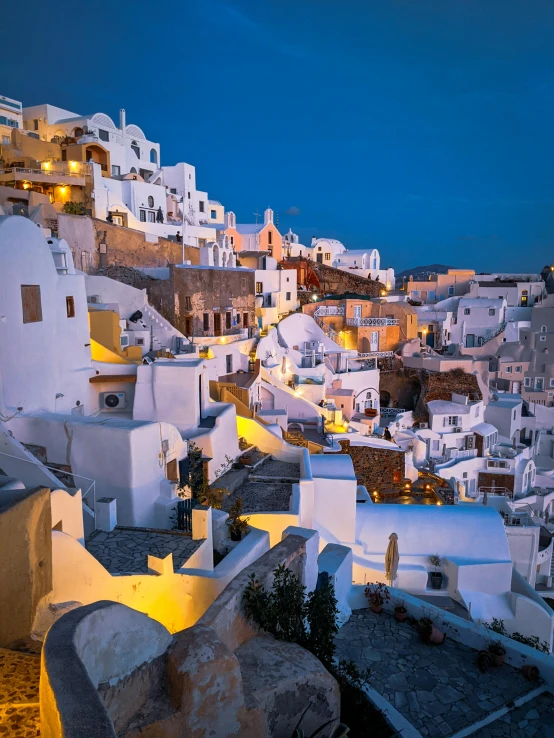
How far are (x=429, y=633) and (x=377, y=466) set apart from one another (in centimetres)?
1422

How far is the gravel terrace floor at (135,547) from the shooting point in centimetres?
721

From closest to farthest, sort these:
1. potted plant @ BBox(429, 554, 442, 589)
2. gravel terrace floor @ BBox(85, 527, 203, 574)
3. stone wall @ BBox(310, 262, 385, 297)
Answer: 1. gravel terrace floor @ BBox(85, 527, 203, 574)
2. potted plant @ BBox(429, 554, 442, 589)
3. stone wall @ BBox(310, 262, 385, 297)

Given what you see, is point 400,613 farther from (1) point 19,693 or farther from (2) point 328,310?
(2) point 328,310

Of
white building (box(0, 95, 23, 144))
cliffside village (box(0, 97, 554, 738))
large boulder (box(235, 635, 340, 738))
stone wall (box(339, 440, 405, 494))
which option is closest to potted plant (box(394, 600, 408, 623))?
cliffside village (box(0, 97, 554, 738))

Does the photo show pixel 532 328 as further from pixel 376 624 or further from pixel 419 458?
pixel 376 624

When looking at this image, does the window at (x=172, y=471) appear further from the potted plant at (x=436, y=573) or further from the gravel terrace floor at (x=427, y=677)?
the potted plant at (x=436, y=573)

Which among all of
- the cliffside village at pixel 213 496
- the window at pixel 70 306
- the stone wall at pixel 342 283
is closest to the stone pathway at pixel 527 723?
the cliffside village at pixel 213 496

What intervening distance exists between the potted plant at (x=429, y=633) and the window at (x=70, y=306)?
9.30 meters

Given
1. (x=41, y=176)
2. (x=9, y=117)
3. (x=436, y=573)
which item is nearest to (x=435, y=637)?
(x=436, y=573)

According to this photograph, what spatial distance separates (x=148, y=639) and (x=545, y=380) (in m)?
35.2

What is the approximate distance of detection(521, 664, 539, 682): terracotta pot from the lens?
21.6 ft

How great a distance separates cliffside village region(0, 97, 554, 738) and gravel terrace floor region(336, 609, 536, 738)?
0.03 meters

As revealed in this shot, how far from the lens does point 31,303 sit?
34.2 ft

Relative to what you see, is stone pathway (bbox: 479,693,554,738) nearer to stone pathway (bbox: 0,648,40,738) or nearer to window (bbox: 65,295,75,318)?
stone pathway (bbox: 0,648,40,738)
